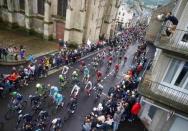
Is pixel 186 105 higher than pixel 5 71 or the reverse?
higher

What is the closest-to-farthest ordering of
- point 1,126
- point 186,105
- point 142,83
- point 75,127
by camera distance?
point 186,105 < point 142,83 < point 1,126 < point 75,127

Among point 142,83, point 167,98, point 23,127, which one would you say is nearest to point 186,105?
point 167,98

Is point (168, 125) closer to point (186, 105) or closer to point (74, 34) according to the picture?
point (186, 105)

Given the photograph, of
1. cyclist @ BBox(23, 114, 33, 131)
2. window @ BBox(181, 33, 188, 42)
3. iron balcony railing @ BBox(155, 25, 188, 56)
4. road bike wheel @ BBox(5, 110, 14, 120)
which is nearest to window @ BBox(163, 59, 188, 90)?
iron balcony railing @ BBox(155, 25, 188, 56)

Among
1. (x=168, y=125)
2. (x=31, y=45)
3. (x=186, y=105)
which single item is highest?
(x=186, y=105)

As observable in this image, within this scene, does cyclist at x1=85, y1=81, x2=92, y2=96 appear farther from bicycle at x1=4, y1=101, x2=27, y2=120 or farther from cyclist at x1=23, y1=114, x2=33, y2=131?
cyclist at x1=23, y1=114, x2=33, y2=131

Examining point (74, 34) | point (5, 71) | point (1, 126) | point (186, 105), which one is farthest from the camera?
point (74, 34)
